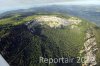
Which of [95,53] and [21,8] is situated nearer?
[95,53]

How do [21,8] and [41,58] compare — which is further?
[21,8]

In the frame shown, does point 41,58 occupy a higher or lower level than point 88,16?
lower

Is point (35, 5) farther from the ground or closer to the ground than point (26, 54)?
A: farther from the ground

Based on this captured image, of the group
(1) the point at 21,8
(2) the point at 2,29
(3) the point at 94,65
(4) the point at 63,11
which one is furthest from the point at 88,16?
(2) the point at 2,29

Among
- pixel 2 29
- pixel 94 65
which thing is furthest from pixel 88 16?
pixel 2 29

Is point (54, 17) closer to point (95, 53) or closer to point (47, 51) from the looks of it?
point (47, 51)

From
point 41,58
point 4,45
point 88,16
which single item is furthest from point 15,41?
point 88,16

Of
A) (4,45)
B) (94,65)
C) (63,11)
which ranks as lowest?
(94,65)

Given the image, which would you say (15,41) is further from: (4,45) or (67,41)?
(67,41)

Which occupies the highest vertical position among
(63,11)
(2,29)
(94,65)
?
(63,11)
